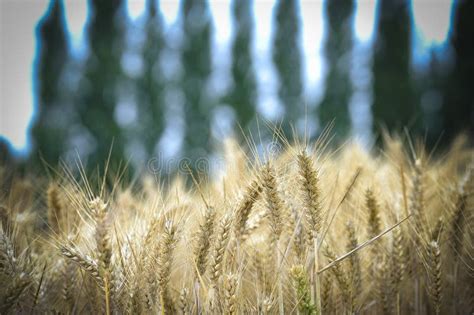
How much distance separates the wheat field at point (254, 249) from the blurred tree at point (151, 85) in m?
11.2

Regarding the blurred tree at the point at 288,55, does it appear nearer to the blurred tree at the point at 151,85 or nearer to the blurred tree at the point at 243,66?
the blurred tree at the point at 243,66

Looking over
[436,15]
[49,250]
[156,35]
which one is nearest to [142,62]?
[156,35]

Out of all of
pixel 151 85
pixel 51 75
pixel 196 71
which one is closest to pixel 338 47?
pixel 196 71

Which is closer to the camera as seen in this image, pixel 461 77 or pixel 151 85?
pixel 461 77

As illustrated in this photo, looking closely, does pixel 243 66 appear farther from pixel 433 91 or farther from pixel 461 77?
pixel 461 77

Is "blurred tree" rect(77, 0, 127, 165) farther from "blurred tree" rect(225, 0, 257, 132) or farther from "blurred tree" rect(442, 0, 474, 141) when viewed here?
"blurred tree" rect(442, 0, 474, 141)

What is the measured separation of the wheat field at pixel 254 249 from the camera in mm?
1273

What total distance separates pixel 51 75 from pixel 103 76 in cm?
153

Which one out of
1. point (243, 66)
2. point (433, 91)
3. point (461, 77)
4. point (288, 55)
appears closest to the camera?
point (461, 77)

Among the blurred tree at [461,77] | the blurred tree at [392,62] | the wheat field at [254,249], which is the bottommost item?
the wheat field at [254,249]

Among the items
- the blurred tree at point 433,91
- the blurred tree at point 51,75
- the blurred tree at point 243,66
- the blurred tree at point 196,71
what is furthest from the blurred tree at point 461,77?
the blurred tree at point 51,75

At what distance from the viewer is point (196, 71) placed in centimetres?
1434

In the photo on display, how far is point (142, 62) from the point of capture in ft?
46.4

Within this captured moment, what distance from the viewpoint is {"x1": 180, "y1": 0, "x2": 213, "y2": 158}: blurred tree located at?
13.4 metres
